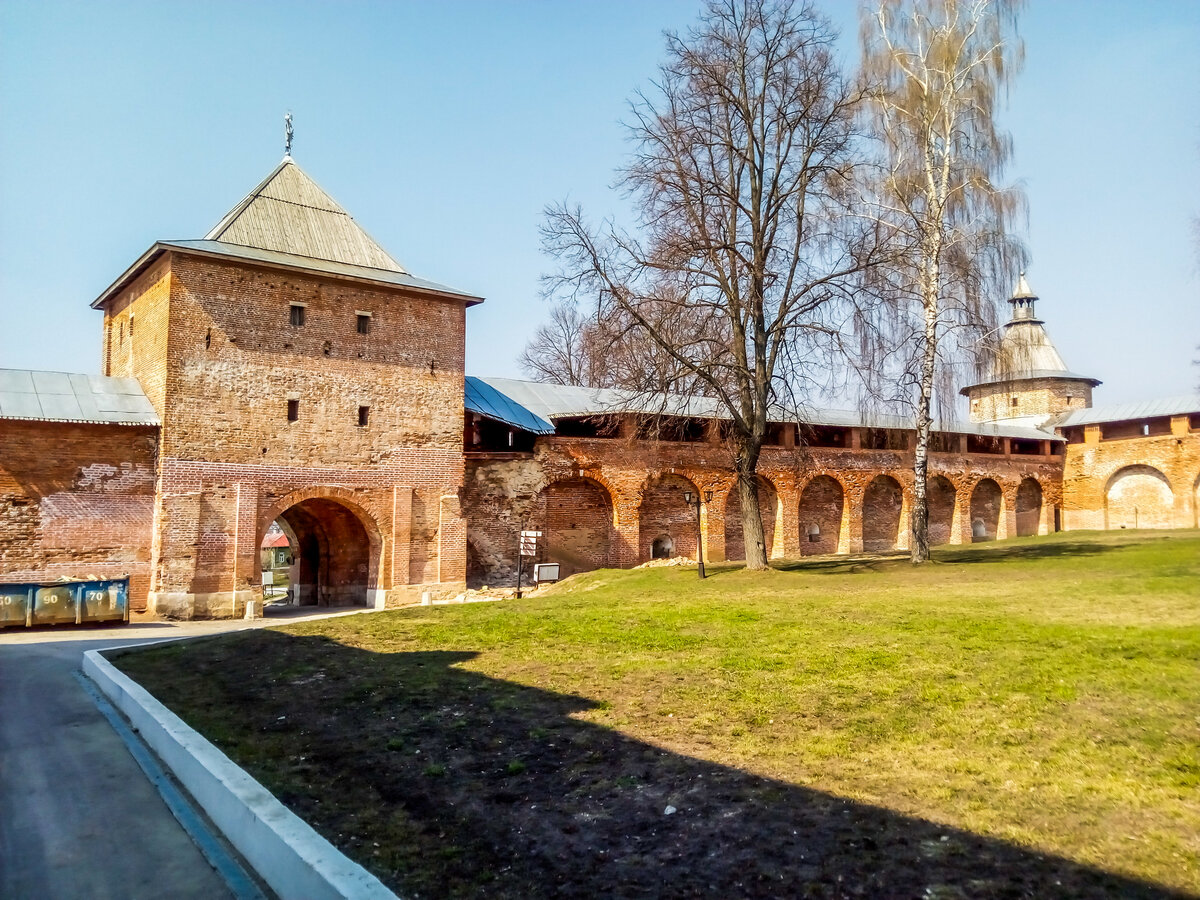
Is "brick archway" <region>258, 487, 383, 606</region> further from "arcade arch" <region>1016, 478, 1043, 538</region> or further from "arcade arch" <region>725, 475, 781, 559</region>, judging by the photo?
"arcade arch" <region>1016, 478, 1043, 538</region>

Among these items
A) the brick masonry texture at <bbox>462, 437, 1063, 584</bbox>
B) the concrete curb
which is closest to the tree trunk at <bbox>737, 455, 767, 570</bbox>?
the brick masonry texture at <bbox>462, 437, 1063, 584</bbox>

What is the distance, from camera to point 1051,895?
347 cm

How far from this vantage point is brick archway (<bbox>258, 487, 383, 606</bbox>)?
20812mm

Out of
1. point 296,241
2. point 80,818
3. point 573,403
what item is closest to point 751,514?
point 573,403

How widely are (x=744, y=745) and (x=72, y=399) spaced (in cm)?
1764

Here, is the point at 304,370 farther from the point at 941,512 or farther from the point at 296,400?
the point at 941,512

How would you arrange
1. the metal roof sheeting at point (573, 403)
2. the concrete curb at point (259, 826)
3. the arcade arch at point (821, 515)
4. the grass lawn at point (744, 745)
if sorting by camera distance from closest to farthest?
the concrete curb at point (259, 826) → the grass lawn at point (744, 745) → the metal roof sheeting at point (573, 403) → the arcade arch at point (821, 515)

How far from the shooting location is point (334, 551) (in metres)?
22.8

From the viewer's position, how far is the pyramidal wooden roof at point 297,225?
20406 millimetres

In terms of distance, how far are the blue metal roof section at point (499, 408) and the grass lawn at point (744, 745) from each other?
10783mm

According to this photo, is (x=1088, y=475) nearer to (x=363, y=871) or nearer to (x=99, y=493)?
(x=99, y=493)

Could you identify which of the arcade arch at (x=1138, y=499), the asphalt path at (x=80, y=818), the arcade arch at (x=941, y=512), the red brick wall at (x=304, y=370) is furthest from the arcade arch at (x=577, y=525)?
the arcade arch at (x=1138, y=499)

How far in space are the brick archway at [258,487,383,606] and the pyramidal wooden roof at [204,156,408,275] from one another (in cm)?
635

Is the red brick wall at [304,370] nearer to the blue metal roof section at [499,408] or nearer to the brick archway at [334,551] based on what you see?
the blue metal roof section at [499,408]
